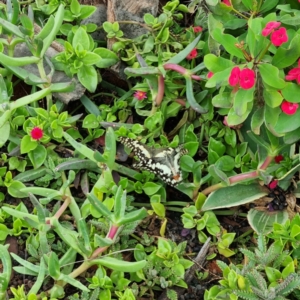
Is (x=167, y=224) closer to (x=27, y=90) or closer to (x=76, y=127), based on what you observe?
(x=76, y=127)

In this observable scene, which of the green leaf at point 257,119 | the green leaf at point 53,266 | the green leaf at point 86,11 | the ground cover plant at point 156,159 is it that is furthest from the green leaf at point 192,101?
the green leaf at point 53,266

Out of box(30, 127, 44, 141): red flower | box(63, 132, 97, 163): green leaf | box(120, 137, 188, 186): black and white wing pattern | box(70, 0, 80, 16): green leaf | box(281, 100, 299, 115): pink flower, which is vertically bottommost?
box(120, 137, 188, 186): black and white wing pattern

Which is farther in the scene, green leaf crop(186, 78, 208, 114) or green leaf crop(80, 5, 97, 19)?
green leaf crop(80, 5, 97, 19)

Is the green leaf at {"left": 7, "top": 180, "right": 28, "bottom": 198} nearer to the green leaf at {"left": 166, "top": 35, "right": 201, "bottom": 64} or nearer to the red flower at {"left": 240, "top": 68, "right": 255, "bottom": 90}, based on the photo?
the green leaf at {"left": 166, "top": 35, "right": 201, "bottom": 64}

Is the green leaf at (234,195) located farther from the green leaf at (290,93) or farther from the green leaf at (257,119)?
the green leaf at (290,93)

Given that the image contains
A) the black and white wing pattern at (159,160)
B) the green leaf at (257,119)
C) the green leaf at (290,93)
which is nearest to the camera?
the green leaf at (290,93)

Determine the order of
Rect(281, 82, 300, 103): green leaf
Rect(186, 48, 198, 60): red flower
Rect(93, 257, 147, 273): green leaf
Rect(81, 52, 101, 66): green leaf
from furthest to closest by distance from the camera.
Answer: Rect(186, 48, 198, 60): red flower < Rect(81, 52, 101, 66): green leaf < Rect(281, 82, 300, 103): green leaf < Rect(93, 257, 147, 273): green leaf

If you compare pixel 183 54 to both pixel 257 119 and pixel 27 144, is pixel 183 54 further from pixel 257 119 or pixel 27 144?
pixel 27 144

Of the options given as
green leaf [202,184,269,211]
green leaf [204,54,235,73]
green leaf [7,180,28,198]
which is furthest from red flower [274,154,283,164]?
green leaf [7,180,28,198]
